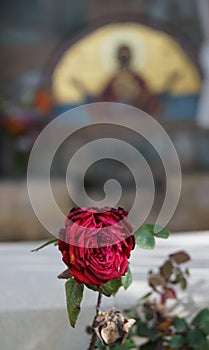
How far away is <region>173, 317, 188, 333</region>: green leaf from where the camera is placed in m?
0.73

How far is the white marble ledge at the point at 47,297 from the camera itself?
728 millimetres

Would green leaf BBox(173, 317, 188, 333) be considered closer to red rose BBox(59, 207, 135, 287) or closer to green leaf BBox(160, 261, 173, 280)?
green leaf BBox(160, 261, 173, 280)

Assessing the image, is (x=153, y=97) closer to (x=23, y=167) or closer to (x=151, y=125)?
(x=151, y=125)

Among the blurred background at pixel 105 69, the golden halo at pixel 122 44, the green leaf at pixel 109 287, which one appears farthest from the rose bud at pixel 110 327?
the golden halo at pixel 122 44

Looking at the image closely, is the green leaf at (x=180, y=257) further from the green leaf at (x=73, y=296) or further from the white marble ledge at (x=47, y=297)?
the green leaf at (x=73, y=296)

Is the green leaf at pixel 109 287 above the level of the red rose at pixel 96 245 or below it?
below

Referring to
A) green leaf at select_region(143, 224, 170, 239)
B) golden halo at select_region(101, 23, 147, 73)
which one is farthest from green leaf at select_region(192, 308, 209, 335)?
golden halo at select_region(101, 23, 147, 73)

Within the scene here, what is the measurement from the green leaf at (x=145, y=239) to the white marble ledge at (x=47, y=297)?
11 centimetres

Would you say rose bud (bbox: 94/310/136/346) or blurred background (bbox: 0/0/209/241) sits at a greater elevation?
blurred background (bbox: 0/0/209/241)

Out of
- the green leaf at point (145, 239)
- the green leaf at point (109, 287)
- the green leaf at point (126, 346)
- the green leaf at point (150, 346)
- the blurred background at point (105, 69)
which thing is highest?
the blurred background at point (105, 69)

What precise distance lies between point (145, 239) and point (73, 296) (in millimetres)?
89

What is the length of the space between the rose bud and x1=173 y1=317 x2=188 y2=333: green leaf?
15 cm

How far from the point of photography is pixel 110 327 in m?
0.58

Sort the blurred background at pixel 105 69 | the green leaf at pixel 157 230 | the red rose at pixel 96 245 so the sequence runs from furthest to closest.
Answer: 1. the blurred background at pixel 105 69
2. the green leaf at pixel 157 230
3. the red rose at pixel 96 245
